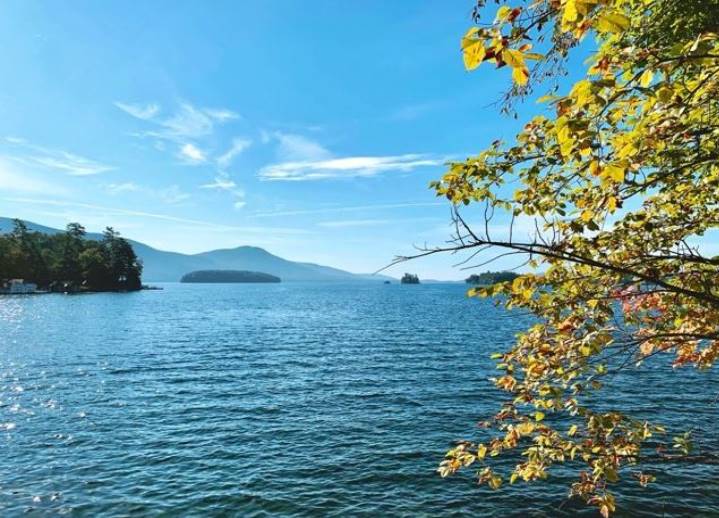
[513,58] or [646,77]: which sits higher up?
[646,77]

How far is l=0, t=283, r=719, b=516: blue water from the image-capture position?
1712 cm

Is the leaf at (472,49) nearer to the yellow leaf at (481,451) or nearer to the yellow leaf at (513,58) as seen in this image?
the yellow leaf at (513,58)

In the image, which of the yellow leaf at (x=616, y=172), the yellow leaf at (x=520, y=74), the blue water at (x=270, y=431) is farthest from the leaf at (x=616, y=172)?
the blue water at (x=270, y=431)

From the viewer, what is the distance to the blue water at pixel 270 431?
1712cm

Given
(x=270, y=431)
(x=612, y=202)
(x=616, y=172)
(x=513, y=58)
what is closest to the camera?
(x=513, y=58)

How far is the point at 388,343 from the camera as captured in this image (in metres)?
59.8

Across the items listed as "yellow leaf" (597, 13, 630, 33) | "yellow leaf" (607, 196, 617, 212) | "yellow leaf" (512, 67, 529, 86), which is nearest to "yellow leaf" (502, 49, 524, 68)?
"yellow leaf" (512, 67, 529, 86)

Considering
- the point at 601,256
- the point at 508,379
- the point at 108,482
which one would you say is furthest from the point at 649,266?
the point at 108,482

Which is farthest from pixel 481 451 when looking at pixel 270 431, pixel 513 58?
pixel 270 431

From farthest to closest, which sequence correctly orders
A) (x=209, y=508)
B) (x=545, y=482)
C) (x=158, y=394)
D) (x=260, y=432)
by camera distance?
(x=158, y=394)
(x=260, y=432)
(x=545, y=482)
(x=209, y=508)

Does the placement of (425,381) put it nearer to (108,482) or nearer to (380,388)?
(380,388)

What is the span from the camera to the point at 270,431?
25.0 m

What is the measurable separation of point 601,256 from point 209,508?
15899 mm

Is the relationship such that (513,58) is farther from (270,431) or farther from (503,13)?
(270,431)
